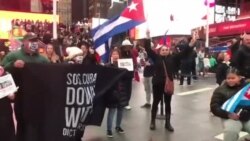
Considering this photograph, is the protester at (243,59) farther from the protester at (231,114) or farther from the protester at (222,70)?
the protester at (222,70)

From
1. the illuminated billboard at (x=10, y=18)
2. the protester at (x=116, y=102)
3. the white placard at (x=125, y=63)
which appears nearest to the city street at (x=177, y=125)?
the protester at (x=116, y=102)

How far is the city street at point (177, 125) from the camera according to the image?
7.89 meters

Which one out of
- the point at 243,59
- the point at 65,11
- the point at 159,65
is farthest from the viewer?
the point at 65,11

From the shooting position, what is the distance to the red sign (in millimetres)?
37319

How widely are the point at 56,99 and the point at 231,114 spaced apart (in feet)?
7.65

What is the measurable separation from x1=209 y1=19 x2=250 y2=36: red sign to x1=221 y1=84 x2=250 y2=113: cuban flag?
31.1m

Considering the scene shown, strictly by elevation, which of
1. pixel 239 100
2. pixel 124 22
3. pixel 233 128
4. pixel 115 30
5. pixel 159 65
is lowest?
pixel 233 128

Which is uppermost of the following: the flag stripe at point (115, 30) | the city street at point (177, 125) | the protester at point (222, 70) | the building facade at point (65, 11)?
the building facade at point (65, 11)

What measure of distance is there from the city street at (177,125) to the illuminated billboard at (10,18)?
13127 millimetres

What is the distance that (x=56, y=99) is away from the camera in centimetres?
554

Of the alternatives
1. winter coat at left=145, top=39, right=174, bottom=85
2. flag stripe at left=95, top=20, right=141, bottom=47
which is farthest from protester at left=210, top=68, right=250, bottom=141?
flag stripe at left=95, top=20, right=141, bottom=47

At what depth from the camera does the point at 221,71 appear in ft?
34.1

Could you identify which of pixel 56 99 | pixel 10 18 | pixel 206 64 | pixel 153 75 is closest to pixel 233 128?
pixel 56 99

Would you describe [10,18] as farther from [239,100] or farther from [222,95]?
[239,100]
